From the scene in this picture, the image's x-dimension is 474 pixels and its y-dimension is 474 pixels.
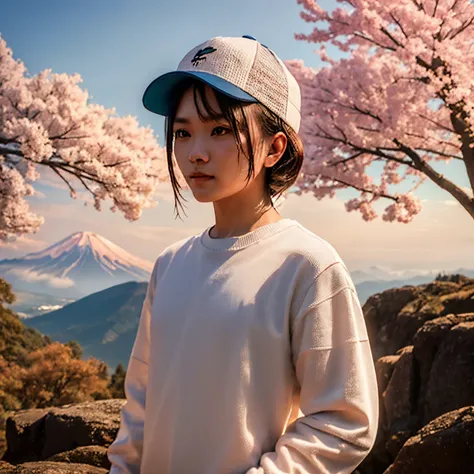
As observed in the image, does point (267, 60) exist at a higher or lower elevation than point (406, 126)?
lower

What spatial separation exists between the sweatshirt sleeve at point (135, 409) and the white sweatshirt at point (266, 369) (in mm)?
155

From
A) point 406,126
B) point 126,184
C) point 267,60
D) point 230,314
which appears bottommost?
point 230,314

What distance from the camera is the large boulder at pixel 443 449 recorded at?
4246mm

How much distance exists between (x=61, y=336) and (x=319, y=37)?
183 m

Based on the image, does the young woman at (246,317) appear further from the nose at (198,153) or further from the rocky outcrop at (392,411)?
the rocky outcrop at (392,411)

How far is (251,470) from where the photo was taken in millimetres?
1482

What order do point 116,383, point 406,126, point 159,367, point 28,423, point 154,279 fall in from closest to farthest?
1. point 159,367
2. point 154,279
3. point 28,423
4. point 406,126
5. point 116,383

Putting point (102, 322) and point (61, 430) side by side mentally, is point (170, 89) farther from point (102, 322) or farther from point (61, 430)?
point (102, 322)

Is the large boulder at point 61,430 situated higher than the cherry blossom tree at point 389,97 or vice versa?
the cherry blossom tree at point 389,97

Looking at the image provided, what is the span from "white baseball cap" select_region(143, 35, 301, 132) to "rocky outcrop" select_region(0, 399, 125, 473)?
5.23 metres

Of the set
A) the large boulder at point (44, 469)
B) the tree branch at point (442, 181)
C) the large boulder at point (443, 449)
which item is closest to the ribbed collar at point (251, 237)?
the large boulder at point (44, 469)

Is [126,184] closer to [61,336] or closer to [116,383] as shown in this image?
[116,383]

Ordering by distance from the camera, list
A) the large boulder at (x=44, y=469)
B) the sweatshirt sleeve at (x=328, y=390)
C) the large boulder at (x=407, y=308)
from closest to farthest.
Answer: the sweatshirt sleeve at (x=328, y=390) < the large boulder at (x=44, y=469) < the large boulder at (x=407, y=308)

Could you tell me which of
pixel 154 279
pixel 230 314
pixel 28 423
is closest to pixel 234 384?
pixel 230 314
